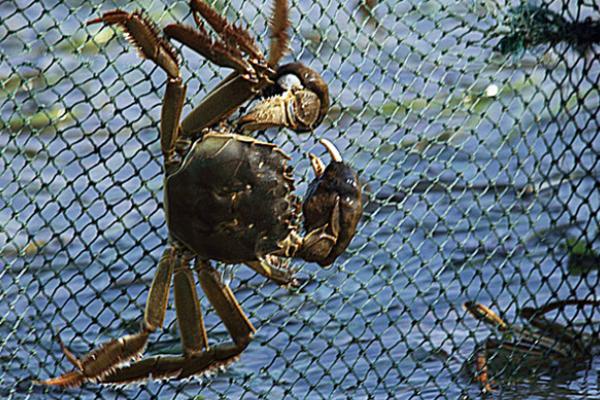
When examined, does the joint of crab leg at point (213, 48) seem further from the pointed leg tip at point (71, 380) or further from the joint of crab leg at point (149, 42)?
the pointed leg tip at point (71, 380)

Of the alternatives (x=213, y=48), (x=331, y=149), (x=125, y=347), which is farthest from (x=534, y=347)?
(x=213, y=48)

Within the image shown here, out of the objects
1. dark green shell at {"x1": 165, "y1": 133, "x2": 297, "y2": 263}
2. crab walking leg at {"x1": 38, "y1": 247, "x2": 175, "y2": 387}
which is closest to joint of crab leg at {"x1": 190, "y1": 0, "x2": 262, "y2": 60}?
dark green shell at {"x1": 165, "y1": 133, "x2": 297, "y2": 263}

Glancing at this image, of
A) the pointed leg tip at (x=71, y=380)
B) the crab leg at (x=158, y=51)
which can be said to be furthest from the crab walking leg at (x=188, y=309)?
the crab leg at (x=158, y=51)

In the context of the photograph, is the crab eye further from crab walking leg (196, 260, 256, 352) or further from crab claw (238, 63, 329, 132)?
crab walking leg (196, 260, 256, 352)

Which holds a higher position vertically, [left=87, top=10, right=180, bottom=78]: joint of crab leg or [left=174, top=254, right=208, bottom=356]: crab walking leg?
[left=87, top=10, right=180, bottom=78]: joint of crab leg

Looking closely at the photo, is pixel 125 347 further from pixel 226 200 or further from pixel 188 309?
pixel 226 200

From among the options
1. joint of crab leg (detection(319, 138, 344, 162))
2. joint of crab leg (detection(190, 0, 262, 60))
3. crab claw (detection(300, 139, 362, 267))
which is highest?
joint of crab leg (detection(190, 0, 262, 60))

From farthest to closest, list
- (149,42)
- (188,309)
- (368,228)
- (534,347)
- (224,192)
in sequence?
1. (368,228)
2. (534,347)
3. (188,309)
4. (224,192)
5. (149,42)
